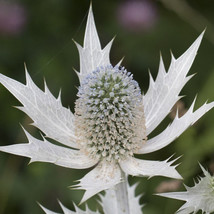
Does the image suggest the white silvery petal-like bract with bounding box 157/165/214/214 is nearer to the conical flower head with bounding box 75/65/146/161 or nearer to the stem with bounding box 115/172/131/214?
the stem with bounding box 115/172/131/214

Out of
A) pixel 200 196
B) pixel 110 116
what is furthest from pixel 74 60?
pixel 200 196

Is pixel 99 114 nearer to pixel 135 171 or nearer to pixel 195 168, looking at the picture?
pixel 135 171

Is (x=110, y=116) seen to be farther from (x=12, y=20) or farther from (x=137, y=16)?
(x=137, y=16)

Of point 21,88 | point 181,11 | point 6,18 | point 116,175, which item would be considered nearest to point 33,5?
point 6,18

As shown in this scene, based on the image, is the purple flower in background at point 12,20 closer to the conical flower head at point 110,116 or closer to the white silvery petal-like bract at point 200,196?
the conical flower head at point 110,116

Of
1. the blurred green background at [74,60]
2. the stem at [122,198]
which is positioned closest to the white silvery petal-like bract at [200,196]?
the stem at [122,198]

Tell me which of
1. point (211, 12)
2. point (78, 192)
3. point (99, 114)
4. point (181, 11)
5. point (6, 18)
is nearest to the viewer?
point (99, 114)
